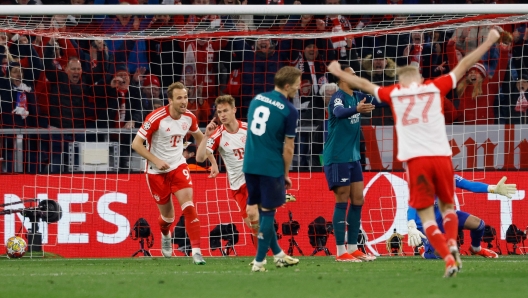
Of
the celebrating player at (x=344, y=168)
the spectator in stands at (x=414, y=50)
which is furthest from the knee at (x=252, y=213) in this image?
the spectator in stands at (x=414, y=50)

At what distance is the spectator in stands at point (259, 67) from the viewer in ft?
51.4

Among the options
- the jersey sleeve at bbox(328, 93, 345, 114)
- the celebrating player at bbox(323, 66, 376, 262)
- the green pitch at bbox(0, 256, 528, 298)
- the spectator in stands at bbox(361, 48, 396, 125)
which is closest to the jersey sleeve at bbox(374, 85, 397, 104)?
the green pitch at bbox(0, 256, 528, 298)

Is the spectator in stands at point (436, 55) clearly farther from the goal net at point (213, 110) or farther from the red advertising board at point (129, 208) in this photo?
the red advertising board at point (129, 208)

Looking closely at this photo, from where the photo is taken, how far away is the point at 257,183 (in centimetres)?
963

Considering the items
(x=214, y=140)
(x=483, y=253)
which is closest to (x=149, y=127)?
(x=214, y=140)

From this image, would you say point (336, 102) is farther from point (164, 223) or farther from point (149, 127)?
point (164, 223)

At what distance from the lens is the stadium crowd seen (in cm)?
1510

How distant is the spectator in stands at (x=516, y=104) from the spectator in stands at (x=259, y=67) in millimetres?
3640

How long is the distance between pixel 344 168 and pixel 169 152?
2.29m

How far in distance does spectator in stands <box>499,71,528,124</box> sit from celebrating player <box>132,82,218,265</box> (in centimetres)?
515

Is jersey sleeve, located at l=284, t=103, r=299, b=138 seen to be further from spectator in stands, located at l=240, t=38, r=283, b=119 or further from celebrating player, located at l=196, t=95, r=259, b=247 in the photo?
spectator in stands, located at l=240, t=38, r=283, b=119

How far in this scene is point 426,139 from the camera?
8.45m

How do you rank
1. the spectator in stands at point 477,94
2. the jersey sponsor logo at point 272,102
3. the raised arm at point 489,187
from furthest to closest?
the spectator in stands at point 477,94 → the raised arm at point 489,187 → the jersey sponsor logo at point 272,102

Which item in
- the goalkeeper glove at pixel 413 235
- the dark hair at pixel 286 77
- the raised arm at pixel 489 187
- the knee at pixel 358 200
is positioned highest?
the dark hair at pixel 286 77
